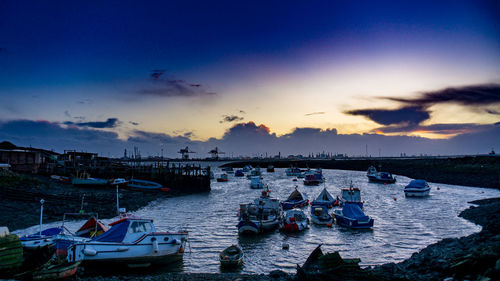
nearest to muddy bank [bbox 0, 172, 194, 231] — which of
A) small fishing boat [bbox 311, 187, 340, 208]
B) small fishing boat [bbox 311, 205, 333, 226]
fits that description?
small fishing boat [bbox 311, 205, 333, 226]

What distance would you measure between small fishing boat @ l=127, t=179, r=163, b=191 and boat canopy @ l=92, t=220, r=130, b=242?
3543 centimetres

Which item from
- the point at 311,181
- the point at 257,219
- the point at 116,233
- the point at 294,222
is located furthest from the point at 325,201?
the point at 311,181

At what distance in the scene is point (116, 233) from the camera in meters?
14.3

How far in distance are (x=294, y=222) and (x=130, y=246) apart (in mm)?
12171

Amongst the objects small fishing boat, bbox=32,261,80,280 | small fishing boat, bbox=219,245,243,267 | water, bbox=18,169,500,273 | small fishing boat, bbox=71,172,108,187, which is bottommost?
water, bbox=18,169,500,273

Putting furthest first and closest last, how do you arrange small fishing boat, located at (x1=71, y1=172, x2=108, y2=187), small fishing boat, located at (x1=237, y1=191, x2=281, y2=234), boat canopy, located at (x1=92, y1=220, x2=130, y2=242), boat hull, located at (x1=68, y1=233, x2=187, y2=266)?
small fishing boat, located at (x1=71, y1=172, x2=108, y2=187)
small fishing boat, located at (x1=237, y1=191, x2=281, y2=234)
boat canopy, located at (x1=92, y1=220, x2=130, y2=242)
boat hull, located at (x1=68, y1=233, x2=187, y2=266)

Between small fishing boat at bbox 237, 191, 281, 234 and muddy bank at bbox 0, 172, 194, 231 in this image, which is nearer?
small fishing boat at bbox 237, 191, 281, 234

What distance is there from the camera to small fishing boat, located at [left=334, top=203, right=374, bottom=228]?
22844mm

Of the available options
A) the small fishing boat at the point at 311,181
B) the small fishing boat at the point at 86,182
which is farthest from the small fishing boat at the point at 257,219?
the small fishing boat at the point at 311,181

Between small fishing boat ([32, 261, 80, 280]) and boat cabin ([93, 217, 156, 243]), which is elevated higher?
boat cabin ([93, 217, 156, 243])

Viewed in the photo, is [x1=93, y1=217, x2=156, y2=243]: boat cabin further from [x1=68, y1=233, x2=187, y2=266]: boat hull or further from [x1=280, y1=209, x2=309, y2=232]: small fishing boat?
[x1=280, y1=209, x2=309, y2=232]: small fishing boat

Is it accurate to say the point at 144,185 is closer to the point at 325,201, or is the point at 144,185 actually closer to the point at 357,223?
the point at 325,201

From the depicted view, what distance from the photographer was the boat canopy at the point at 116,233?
14.1 metres

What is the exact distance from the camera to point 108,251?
13711mm
